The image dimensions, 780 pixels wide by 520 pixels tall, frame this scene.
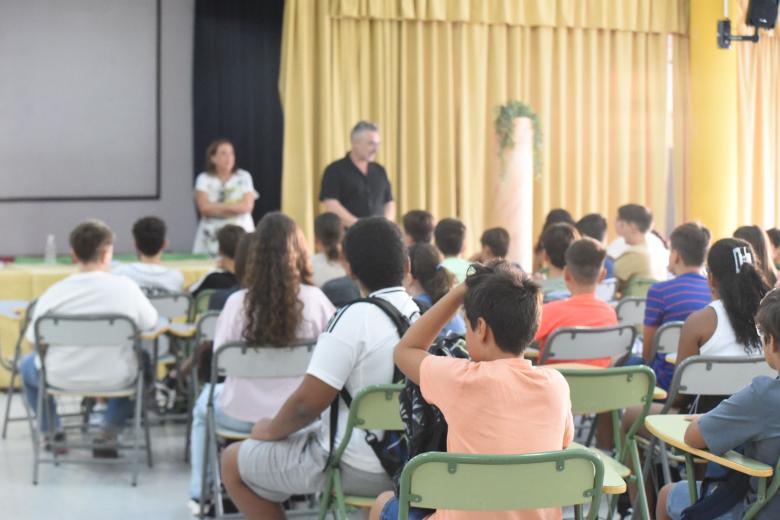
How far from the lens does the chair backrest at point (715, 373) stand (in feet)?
11.5

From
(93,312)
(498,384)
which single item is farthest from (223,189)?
(498,384)

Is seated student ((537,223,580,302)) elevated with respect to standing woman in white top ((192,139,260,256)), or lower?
lower

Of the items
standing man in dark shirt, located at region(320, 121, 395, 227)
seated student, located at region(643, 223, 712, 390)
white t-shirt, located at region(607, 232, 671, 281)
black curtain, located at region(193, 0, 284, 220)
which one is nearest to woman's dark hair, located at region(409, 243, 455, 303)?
seated student, located at region(643, 223, 712, 390)

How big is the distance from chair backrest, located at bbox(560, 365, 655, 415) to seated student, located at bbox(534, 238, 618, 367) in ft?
3.35

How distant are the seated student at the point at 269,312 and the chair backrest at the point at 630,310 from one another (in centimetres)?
177

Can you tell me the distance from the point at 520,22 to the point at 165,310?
5102mm

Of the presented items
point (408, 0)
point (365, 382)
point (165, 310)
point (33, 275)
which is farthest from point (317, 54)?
point (365, 382)

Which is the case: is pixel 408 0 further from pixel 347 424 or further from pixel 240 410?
pixel 347 424

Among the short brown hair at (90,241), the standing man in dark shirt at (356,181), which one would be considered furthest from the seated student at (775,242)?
the short brown hair at (90,241)

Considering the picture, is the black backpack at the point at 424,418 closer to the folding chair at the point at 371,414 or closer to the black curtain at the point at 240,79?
the folding chair at the point at 371,414

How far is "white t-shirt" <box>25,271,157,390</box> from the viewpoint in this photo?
16.4 ft

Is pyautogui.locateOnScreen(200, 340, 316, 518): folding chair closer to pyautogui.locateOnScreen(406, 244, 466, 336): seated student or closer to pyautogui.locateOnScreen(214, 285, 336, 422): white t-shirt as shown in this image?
pyautogui.locateOnScreen(214, 285, 336, 422): white t-shirt

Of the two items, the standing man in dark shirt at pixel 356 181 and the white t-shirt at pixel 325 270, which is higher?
the standing man in dark shirt at pixel 356 181

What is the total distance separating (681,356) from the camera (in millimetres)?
3889
